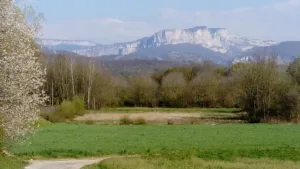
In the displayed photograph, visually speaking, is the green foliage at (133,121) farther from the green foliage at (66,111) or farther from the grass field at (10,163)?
the grass field at (10,163)

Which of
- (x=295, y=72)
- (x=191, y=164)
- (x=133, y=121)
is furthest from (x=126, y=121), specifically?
(x=191, y=164)

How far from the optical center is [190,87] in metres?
107

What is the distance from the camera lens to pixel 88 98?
309 ft

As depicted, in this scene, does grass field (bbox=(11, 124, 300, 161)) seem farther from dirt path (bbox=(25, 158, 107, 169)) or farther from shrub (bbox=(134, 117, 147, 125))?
shrub (bbox=(134, 117, 147, 125))

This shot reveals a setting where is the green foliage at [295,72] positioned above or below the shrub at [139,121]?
above

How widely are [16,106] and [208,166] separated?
10.1 metres

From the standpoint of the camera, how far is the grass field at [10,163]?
24.3 metres

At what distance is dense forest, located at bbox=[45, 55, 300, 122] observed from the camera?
70.1 m

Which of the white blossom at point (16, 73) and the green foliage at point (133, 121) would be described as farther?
the green foliage at point (133, 121)

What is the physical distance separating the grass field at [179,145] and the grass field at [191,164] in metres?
1.57

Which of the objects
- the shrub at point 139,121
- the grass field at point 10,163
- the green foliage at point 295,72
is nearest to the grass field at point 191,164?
the grass field at point 10,163

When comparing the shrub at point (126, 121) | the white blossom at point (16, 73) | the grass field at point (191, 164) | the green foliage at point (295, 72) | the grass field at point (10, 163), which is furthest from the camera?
the green foliage at point (295, 72)

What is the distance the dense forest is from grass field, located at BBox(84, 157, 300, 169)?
3987 centimetres

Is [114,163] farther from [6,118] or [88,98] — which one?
[88,98]
